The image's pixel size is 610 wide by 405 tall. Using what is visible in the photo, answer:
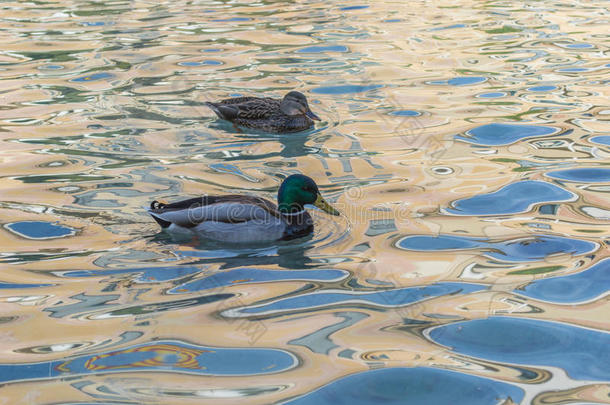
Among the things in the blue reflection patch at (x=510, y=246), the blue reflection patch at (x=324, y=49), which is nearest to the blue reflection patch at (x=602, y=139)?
the blue reflection patch at (x=510, y=246)

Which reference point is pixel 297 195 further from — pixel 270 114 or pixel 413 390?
pixel 270 114

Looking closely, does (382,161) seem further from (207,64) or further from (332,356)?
(207,64)

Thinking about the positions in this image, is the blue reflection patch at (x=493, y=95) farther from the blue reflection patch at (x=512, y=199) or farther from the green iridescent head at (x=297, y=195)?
the green iridescent head at (x=297, y=195)

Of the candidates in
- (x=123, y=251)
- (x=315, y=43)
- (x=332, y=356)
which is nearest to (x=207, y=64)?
(x=315, y=43)

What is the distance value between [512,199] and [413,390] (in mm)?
3508

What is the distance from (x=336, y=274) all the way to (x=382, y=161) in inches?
116

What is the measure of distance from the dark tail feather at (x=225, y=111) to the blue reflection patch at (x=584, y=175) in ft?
11.8

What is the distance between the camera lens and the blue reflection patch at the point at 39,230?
679 cm

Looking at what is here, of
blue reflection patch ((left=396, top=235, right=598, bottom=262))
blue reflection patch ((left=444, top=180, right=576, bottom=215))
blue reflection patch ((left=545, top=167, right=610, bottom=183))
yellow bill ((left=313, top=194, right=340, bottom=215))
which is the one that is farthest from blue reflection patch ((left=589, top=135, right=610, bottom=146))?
yellow bill ((left=313, top=194, right=340, bottom=215))

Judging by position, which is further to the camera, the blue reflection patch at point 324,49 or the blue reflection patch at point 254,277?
the blue reflection patch at point 324,49

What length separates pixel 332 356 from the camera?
4941 millimetres

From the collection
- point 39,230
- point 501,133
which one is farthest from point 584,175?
point 39,230

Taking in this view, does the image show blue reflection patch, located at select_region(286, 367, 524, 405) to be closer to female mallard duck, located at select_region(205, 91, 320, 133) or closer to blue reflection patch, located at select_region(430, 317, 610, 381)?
blue reflection patch, located at select_region(430, 317, 610, 381)

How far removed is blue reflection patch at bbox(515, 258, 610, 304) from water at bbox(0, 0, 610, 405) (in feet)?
0.04
